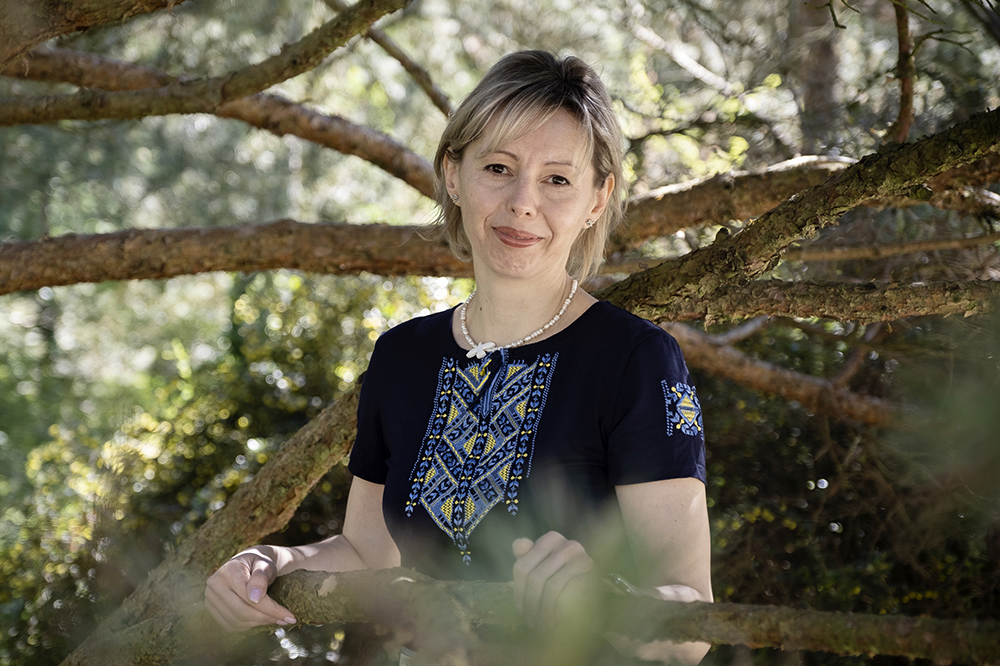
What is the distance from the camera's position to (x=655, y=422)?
1319 millimetres

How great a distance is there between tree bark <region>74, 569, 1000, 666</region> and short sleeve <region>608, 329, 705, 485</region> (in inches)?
18.9

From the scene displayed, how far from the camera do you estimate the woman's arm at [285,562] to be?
50.6 inches

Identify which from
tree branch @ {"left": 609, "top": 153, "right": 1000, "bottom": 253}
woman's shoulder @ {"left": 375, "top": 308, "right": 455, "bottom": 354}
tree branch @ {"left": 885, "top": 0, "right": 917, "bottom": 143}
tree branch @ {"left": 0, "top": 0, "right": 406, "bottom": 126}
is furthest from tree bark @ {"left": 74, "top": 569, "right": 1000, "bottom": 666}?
tree branch @ {"left": 885, "top": 0, "right": 917, "bottom": 143}

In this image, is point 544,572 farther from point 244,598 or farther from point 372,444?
point 372,444

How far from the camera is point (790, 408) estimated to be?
14.0 feet

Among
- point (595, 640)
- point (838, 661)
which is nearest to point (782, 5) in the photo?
point (838, 661)

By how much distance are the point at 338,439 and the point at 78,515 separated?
9.00 ft

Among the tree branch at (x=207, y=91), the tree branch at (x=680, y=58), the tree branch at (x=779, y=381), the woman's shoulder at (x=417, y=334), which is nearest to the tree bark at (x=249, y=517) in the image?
the woman's shoulder at (x=417, y=334)

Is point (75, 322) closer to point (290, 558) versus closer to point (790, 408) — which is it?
point (790, 408)

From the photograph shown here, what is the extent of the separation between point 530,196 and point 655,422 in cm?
52

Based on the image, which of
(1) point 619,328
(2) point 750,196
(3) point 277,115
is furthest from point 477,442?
(3) point 277,115

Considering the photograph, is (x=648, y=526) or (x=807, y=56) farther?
(x=807, y=56)

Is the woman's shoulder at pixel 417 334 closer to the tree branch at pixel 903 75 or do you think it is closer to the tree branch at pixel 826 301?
the tree branch at pixel 826 301

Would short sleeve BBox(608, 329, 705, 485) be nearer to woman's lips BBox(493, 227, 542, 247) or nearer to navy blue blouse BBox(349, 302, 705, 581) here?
navy blue blouse BBox(349, 302, 705, 581)
